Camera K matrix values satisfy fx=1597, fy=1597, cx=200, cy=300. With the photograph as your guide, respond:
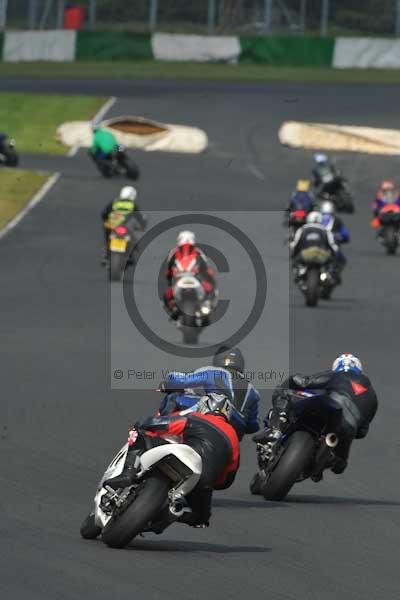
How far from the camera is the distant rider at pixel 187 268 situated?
20812 mm

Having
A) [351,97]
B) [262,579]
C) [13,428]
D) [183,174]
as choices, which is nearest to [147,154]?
[183,174]

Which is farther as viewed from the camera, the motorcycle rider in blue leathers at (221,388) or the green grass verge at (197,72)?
the green grass verge at (197,72)

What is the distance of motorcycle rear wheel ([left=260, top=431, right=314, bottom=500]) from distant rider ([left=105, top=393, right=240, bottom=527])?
141 cm

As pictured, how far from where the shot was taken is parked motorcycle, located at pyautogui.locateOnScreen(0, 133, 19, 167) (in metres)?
40.8

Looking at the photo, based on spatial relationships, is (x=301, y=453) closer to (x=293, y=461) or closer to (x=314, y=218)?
(x=293, y=461)

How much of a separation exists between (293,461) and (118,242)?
55.6ft

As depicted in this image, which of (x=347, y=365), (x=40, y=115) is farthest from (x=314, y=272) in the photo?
(x=40, y=115)

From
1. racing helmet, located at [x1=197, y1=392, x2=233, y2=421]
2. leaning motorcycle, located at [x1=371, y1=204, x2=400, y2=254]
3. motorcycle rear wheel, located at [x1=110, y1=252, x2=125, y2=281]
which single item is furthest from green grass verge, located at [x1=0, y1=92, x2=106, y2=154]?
racing helmet, located at [x1=197, y1=392, x2=233, y2=421]

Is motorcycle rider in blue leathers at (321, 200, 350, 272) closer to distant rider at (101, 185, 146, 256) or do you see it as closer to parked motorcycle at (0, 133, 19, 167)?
distant rider at (101, 185, 146, 256)

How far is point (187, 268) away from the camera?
68.2ft

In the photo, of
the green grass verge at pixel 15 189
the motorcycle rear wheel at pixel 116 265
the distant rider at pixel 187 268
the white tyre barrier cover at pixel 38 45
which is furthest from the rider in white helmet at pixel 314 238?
the white tyre barrier cover at pixel 38 45

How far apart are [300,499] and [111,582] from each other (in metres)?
3.55

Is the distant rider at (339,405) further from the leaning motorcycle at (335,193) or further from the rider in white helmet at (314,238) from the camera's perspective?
the leaning motorcycle at (335,193)

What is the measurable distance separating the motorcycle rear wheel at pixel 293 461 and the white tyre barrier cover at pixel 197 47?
50.7 m
